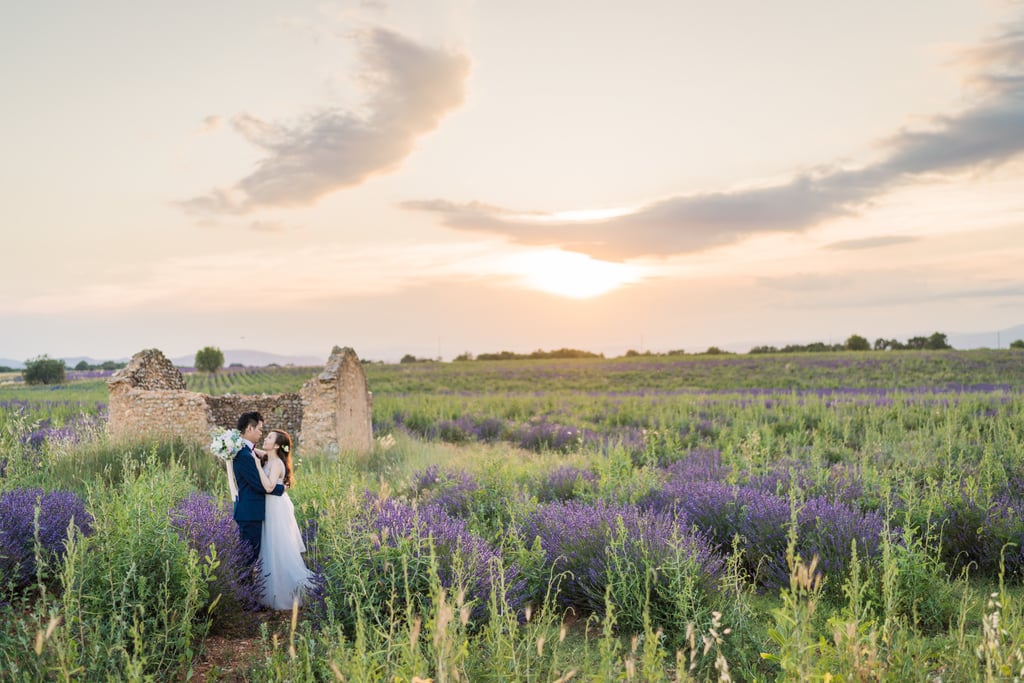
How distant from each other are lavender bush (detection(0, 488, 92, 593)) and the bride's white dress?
130 centimetres

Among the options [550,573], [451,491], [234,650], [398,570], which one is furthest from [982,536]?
[234,650]

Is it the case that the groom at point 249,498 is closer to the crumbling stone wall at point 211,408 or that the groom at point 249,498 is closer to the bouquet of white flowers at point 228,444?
the bouquet of white flowers at point 228,444

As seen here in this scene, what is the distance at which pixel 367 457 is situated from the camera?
12.4 meters

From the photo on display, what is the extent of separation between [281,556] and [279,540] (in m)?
0.14

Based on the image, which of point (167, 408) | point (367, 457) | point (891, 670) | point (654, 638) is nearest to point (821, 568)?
point (891, 670)

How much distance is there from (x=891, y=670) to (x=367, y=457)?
33.3 ft

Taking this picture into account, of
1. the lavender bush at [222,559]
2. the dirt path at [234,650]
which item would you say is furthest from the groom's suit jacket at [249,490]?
the dirt path at [234,650]

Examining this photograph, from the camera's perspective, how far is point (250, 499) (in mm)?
5730

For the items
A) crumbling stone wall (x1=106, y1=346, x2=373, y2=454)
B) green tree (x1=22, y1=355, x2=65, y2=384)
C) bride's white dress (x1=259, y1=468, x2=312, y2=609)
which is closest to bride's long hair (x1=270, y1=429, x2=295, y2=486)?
bride's white dress (x1=259, y1=468, x2=312, y2=609)

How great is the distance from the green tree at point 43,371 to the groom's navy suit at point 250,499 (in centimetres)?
4079

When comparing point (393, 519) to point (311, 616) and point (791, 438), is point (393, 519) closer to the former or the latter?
point (311, 616)

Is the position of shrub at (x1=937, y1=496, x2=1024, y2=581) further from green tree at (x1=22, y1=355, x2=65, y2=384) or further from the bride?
green tree at (x1=22, y1=355, x2=65, y2=384)

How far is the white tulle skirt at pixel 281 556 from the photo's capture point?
5.25 m

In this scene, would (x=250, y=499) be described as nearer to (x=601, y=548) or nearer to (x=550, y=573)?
(x=550, y=573)
